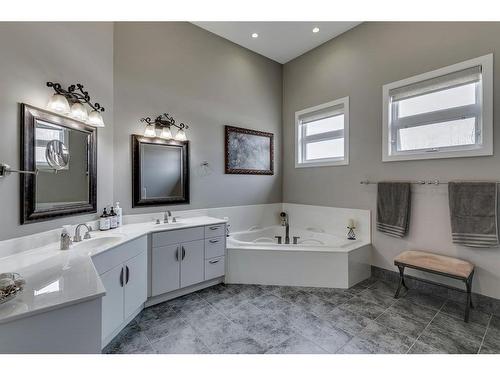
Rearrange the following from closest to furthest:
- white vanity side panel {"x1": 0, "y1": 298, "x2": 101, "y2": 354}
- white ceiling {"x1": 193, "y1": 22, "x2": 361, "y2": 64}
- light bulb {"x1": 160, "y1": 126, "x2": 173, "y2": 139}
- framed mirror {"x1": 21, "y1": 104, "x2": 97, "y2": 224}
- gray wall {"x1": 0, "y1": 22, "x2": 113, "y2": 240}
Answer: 1. white vanity side panel {"x1": 0, "y1": 298, "x2": 101, "y2": 354}
2. gray wall {"x1": 0, "y1": 22, "x2": 113, "y2": 240}
3. framed mirror {"x1": 21, "y1": 104, "x2": 97, "y2": 224}
4. light bulb {"x1": 160, "y1": 126, "x2": 173, "y2": 139}
5. white ceiling {"x1": 193, "y1": 22, "x2": 361, "y2": 64}

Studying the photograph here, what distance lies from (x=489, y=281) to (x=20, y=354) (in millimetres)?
3478

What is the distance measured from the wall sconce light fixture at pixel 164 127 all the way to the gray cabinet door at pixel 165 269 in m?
1.36

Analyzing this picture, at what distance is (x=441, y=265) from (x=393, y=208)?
76 centimetres

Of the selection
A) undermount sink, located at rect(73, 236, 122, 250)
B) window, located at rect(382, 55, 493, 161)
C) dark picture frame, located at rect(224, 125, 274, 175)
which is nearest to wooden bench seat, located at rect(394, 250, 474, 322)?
window, located at rect(382, 55, 493, 161)

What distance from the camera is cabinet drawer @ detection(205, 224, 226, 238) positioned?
104 inches

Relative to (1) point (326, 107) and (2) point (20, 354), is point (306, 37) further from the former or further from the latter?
(2) point (20, 354)

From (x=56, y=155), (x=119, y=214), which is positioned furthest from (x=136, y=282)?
(x=56, y=155)

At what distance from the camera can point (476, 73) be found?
2234 mm

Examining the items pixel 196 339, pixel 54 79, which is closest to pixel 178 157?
pixel 54 79

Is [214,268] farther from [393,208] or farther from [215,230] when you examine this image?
[393,208]

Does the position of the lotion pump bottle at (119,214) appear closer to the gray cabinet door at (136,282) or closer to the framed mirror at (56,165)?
the framed mirror at (56,165)

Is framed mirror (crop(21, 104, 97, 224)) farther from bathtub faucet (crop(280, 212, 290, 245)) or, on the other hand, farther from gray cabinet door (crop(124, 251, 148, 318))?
bathtub faucet (crop(280, 212, 290, 245))

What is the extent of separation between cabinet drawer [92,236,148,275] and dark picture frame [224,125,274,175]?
5.59ft

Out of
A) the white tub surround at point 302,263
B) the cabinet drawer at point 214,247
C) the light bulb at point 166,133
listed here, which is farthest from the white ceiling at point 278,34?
the cabinet drawer at point 214,247
